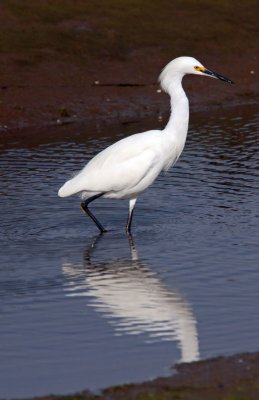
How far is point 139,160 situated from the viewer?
10359mm

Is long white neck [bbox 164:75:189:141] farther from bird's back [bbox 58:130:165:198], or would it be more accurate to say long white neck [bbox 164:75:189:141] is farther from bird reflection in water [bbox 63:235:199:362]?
bird reflection in water [bbox 63:235:199:362]

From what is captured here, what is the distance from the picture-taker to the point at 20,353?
276 inches

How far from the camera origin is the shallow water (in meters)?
6.89

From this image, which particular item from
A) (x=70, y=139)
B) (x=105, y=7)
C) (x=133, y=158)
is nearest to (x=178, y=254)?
(x=133, y=158)

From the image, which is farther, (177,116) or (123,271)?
(177,116)

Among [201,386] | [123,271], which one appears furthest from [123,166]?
[201,386]

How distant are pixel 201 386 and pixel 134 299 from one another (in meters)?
2.18

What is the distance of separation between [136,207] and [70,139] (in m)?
3.43

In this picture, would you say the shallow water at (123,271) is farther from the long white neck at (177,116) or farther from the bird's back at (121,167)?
the long white neck at (177,116)

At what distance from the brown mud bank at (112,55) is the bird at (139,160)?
5119 mm

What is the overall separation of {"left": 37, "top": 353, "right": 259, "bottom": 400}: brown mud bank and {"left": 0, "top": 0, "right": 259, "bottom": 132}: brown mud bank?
31.0ft

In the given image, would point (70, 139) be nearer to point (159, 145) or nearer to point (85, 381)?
point (159, 145)

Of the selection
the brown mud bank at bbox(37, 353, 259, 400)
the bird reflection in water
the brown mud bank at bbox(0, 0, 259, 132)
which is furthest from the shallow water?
the brown mud bank at bbox(0, 0, 259, 132)

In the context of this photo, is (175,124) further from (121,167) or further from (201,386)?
(201,386)
